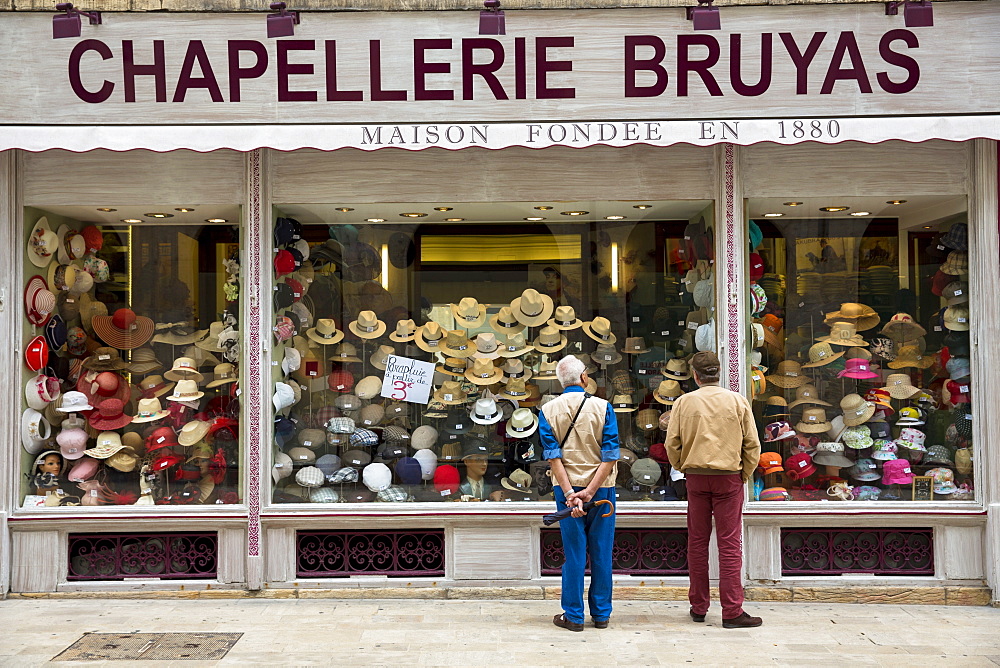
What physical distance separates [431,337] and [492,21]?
8.12 ft

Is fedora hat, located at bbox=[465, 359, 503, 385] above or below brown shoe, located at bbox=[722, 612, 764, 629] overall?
above

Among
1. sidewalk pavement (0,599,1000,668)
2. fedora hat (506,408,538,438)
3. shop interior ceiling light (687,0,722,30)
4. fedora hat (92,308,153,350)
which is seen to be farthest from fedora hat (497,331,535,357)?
fedora hat (92,308,153,350)

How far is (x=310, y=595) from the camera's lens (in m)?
A: 7.25

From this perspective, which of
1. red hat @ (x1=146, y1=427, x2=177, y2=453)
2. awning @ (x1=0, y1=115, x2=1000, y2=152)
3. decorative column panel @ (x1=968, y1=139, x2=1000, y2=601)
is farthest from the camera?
red hat @ (x1=146, y1=427, x2=177, y2=453)

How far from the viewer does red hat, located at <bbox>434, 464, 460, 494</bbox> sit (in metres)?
7.58

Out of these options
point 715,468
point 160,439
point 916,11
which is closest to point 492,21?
point 916,11

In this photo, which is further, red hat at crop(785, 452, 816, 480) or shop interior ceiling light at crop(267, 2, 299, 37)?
red hat at crop(785, 452, 816, 480)

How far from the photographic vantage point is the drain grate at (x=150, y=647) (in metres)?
5.88

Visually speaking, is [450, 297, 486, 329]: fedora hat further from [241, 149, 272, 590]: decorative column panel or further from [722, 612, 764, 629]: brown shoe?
[722, 612, 764, 629]: brown shoe

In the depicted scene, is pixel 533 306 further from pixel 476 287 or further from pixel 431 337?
pixel 431 337

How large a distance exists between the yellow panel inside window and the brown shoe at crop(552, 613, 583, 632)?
2794 millimetres

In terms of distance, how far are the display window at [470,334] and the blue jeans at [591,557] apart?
1.15m

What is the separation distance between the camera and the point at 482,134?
6918 millimetres

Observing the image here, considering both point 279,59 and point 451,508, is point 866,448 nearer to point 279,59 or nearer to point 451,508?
point 451,508
